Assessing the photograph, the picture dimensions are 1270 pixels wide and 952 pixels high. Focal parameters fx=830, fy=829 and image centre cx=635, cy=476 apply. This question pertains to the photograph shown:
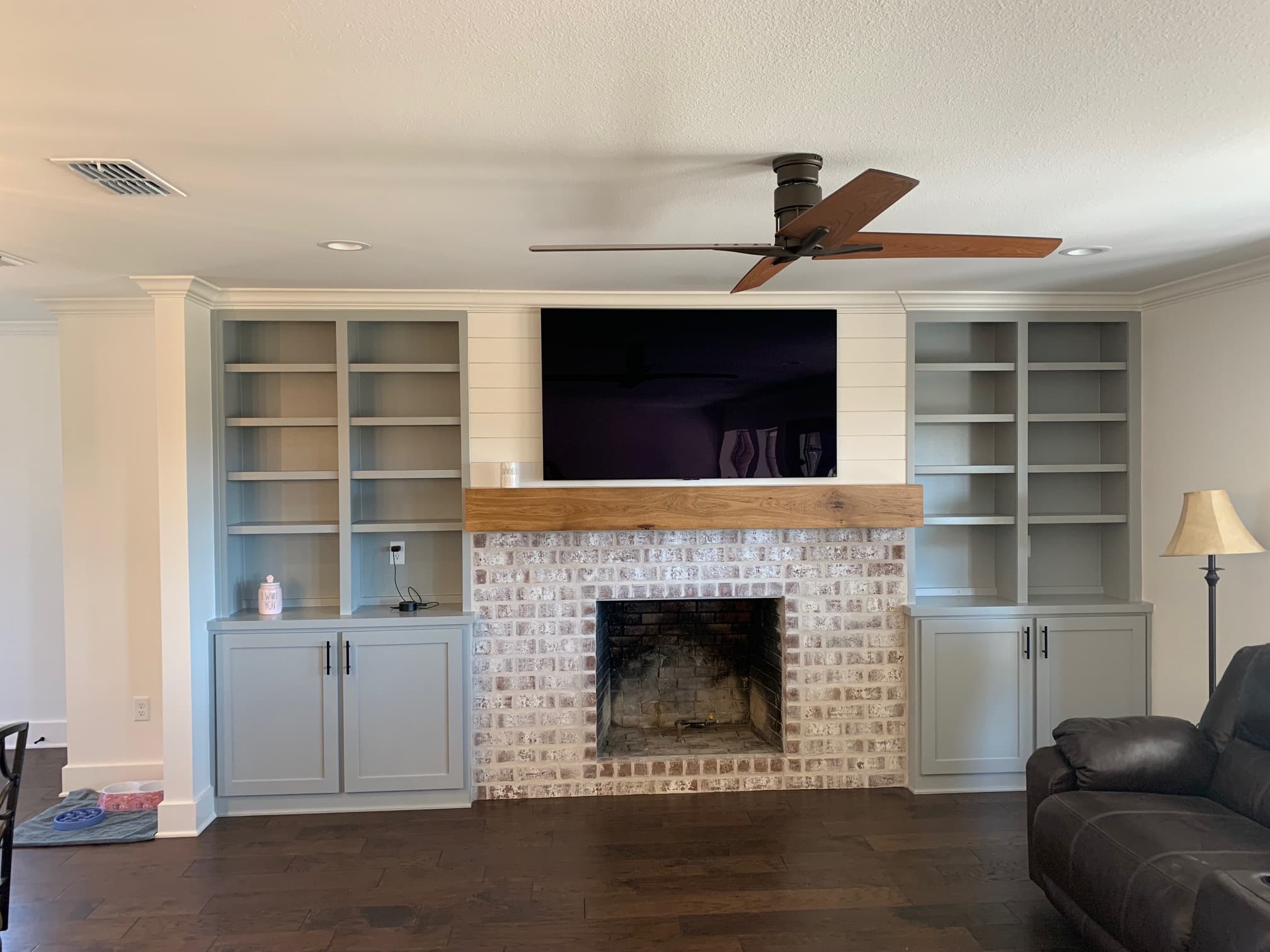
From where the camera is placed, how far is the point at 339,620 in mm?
4059

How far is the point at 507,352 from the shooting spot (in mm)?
4266

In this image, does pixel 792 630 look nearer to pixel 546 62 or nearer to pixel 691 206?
pixel 691 206

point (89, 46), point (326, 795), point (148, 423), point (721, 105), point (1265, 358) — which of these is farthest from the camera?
point (148, 423)

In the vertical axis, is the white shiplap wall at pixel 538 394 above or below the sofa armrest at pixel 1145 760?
above

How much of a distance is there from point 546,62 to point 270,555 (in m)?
3.46

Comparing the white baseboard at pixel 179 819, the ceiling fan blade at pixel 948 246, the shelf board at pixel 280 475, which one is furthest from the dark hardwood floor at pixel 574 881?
the ceiling fan blade at pixel 948 246

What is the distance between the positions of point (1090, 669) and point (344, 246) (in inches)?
162

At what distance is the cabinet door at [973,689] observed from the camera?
425cm

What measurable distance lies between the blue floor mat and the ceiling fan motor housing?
12.6 ft

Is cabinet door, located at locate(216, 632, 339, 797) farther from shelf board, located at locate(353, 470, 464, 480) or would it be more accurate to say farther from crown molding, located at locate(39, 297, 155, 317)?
crown molding, located at locate(39, 297, 155, 317)

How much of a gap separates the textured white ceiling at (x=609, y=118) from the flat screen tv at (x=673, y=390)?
3.32 feet

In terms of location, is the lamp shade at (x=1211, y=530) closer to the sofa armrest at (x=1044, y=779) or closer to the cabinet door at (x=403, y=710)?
the sofa armrest at (x=1044, y=779)

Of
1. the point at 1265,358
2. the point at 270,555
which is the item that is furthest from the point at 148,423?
the point at 1265,358

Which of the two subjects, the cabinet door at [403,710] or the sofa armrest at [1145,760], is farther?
the cabinet door at [403,710]
